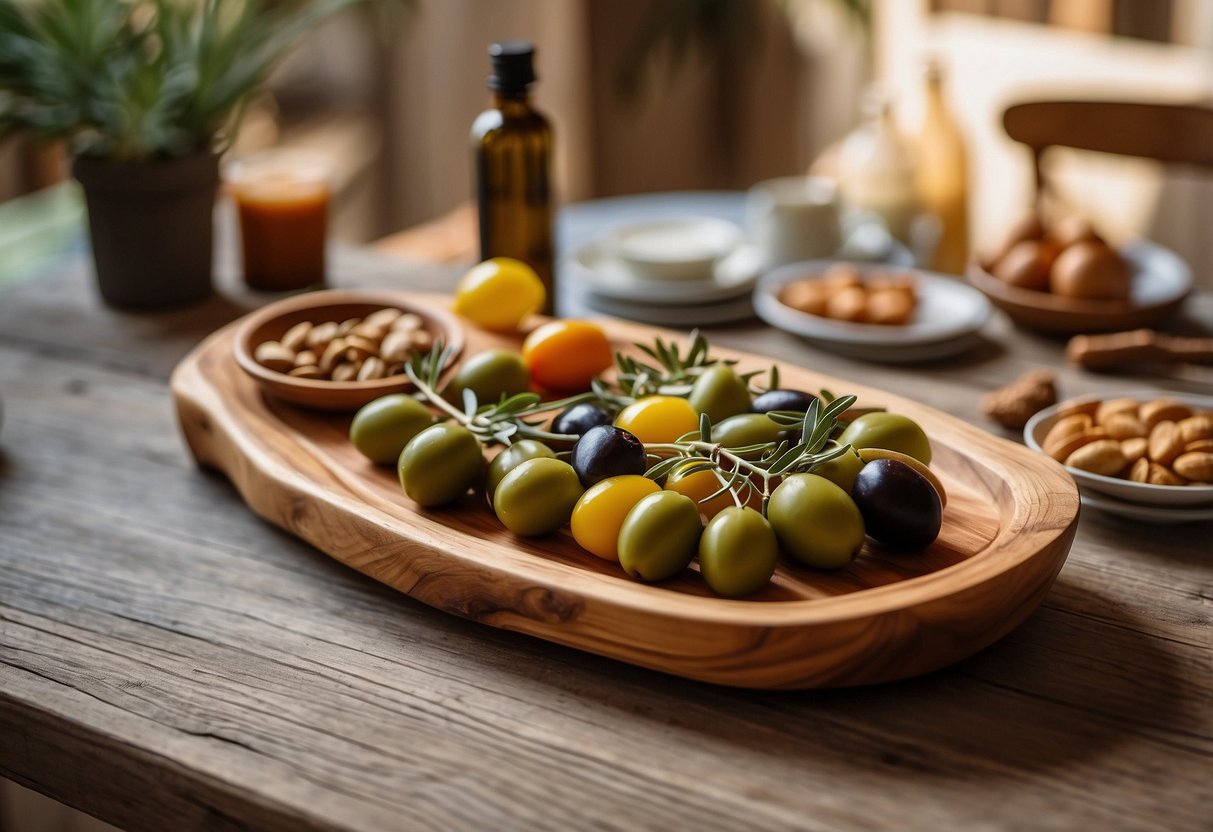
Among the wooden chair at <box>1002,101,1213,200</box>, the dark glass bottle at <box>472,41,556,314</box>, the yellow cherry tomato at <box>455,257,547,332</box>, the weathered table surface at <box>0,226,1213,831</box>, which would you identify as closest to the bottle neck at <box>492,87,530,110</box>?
the dark glass bottle at <box>472,41,556,314</box>

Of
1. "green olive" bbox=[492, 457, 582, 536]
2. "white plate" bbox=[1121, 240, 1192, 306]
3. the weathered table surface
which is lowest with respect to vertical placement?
the weathered table surface

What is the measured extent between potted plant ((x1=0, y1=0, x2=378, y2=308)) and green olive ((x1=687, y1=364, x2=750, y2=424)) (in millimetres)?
826

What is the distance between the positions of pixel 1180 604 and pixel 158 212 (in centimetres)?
122

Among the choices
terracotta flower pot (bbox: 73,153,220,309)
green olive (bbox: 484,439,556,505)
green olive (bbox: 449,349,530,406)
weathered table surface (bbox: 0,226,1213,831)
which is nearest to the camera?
weathered table surface (bbox: 0,226,1213,831)

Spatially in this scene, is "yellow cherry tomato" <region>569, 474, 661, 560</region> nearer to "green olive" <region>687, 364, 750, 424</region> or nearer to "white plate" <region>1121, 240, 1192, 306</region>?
"green olive" <region>687, 364, 750, 424</region>

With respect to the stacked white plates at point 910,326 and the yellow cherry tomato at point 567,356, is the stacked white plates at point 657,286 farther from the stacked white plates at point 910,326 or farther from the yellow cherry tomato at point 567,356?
the yellow cherry tomato at point 567,356

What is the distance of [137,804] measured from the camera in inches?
28.1

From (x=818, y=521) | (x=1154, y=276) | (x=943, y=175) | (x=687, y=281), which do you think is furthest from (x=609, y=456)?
(x=943, y=175)

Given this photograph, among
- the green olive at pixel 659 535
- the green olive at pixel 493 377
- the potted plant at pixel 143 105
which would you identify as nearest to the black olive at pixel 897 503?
the green olive at pixel 659 535

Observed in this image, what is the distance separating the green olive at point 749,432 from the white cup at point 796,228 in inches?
30.9

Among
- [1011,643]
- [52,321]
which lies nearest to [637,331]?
→ [1011,643]

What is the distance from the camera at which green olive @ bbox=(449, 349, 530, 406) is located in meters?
1.00

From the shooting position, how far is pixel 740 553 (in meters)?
0.73

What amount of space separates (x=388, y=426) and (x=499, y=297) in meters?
0.29
